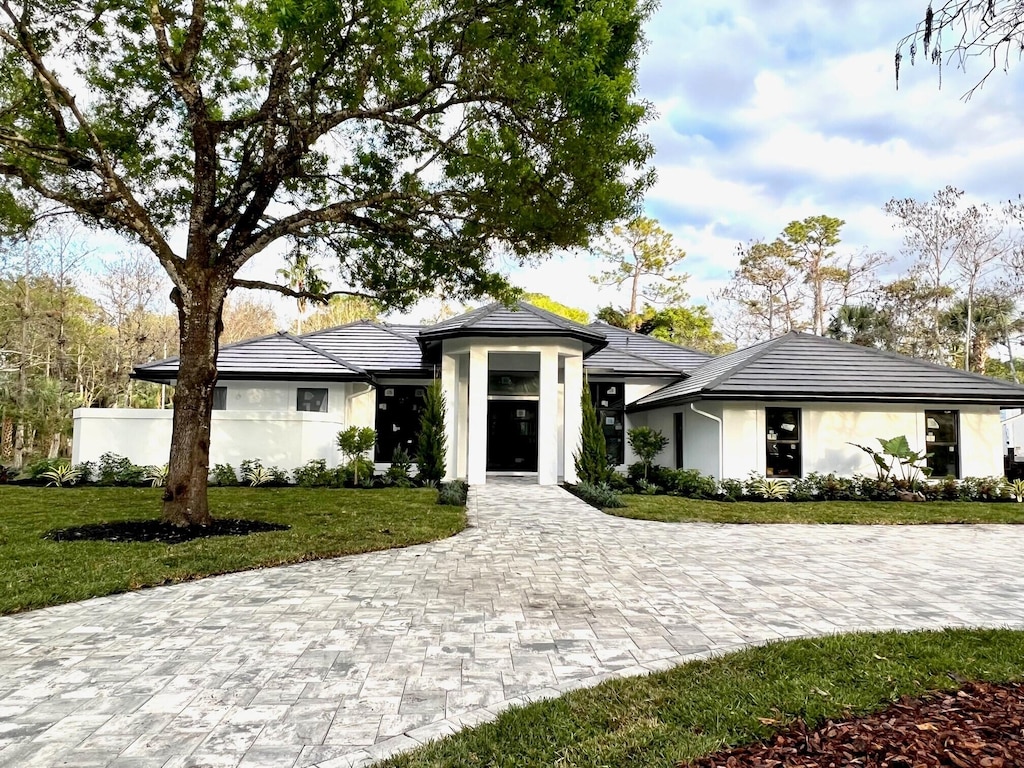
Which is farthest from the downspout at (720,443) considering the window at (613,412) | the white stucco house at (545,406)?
the window at (613,412)

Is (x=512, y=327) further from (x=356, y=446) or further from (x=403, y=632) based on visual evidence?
(x=403, y=632)

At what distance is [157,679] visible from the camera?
12.6ft

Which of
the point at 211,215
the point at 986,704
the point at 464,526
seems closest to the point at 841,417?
the point at 464,526

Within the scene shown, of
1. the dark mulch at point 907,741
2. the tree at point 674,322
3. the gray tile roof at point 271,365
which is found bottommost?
the dark mulch at point 907,741

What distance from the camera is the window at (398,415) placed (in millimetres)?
18797

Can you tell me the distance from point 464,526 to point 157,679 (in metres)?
6.46

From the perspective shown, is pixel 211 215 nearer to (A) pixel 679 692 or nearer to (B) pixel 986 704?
(A) pixel 679 692

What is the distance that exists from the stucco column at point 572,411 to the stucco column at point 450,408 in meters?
3.02

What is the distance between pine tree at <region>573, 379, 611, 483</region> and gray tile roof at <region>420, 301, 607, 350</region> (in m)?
1.65

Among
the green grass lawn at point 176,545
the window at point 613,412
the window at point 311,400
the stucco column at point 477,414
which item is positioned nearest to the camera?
the green grass lawn at point 176,545

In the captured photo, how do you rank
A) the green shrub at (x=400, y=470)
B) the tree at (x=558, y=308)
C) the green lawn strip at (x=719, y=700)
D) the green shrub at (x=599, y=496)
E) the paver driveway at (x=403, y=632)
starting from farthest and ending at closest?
the tree at (x=558, y=308) → the green shrub at (x=400, y=470) → the green shrub at (x=599, y=496) → the paver driveway at (x=403, y=632) → the green lawn strip at (x=719, y=700)

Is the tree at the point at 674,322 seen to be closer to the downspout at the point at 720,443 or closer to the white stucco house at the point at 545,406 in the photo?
the white stucco house at the point at 545,406

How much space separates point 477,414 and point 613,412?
6454 mm

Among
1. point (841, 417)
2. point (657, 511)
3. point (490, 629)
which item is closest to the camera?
point (490, 629)
